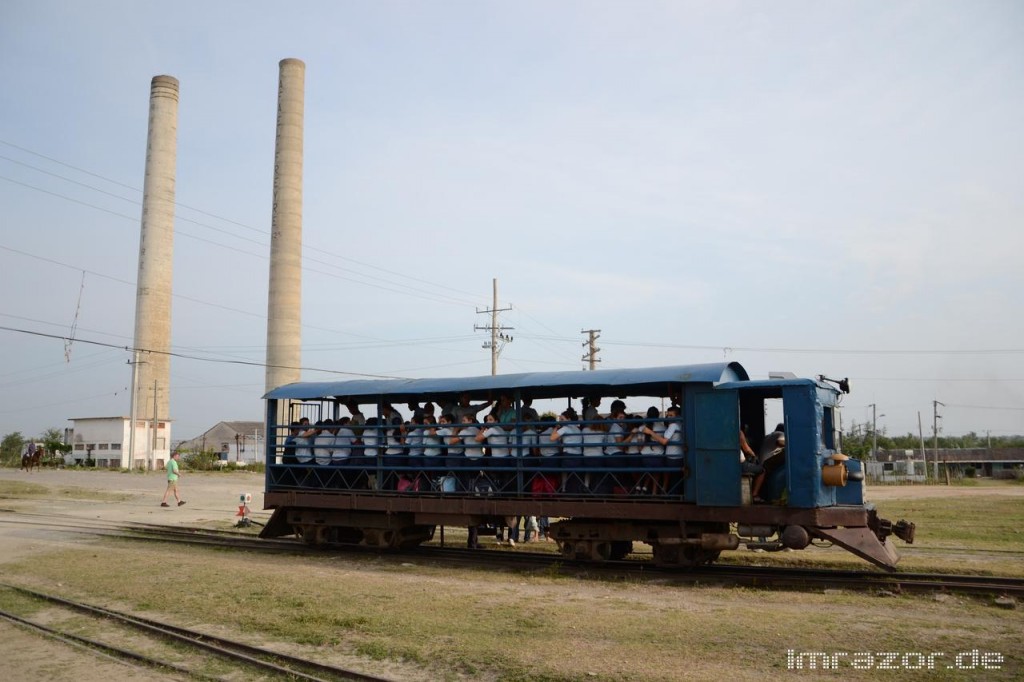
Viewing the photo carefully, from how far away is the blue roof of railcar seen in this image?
1260cm

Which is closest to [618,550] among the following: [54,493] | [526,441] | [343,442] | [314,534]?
[526,441]

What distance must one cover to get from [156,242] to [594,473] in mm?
50331

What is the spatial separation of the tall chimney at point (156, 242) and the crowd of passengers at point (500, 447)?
4484 centimetres

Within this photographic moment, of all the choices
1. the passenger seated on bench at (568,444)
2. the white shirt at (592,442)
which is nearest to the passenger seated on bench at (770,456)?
the white shirt at (592,442)

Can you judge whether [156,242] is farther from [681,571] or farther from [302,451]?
[681,571]

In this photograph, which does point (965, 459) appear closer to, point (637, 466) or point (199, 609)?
point (637, 466)

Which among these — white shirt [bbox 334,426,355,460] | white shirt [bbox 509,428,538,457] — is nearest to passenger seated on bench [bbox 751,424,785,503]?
white shirt [bbox 509,428,538,457]

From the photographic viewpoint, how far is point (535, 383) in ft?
44.8

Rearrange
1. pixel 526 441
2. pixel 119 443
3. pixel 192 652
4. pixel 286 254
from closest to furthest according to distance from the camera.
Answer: pixel 192 652 < pixel 526 441 < pixel 286 254 < pixel 119 443

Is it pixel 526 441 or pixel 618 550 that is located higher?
pixel 526 441

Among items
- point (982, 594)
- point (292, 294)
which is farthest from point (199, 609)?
point (292, 294)

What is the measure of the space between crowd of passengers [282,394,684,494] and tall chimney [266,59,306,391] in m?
31.3

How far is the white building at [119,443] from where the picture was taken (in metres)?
59.1

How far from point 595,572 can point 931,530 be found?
10.8m
